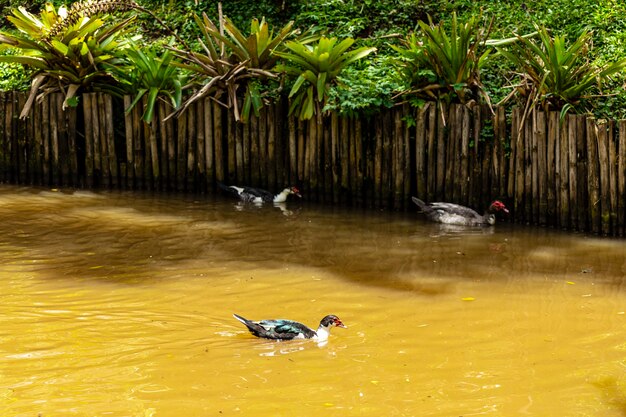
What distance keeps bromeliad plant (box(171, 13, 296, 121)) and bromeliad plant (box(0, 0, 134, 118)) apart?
50.5 inches

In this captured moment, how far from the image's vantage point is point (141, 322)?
22.2 feet

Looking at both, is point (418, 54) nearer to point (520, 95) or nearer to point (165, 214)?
point (520, 95)

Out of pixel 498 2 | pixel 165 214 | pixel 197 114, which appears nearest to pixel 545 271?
pixel 165 214

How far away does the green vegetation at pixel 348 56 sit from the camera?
11.1m

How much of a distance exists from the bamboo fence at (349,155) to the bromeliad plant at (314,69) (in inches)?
11.3

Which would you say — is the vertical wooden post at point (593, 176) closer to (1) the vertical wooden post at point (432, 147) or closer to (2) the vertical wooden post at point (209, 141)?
(1) the vertical wooden post at point (432, 147)

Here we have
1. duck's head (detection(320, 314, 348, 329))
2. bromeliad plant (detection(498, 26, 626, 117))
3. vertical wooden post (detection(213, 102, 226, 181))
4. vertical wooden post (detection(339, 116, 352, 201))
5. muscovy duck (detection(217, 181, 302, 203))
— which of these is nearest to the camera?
duck's head (detection(320, 314, 348, 329))

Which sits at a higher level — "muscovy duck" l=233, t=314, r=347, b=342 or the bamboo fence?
the bamboo fence

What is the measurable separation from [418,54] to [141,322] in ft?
19.6

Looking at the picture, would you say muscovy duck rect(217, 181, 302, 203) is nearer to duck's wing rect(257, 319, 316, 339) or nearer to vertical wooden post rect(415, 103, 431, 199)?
vertical wooden post rect(415, 103, 431, 199)

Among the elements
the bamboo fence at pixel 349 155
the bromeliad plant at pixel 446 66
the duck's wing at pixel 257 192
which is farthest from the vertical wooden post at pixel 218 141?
the bromeliad plant at pixel 446 66

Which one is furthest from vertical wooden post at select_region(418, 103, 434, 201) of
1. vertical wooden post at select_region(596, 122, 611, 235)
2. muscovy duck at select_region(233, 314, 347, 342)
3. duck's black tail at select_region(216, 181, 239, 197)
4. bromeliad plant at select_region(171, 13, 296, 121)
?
muscovy duck at select_region(233, 314, 347, 342)

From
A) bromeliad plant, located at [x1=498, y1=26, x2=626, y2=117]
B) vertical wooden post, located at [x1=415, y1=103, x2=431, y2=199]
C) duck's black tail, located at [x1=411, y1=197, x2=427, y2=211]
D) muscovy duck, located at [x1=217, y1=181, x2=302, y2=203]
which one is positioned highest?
bromeliad plant, located at [x1=498, y1=26, x2=626, y2=117]

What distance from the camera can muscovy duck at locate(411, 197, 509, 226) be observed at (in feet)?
35.1
